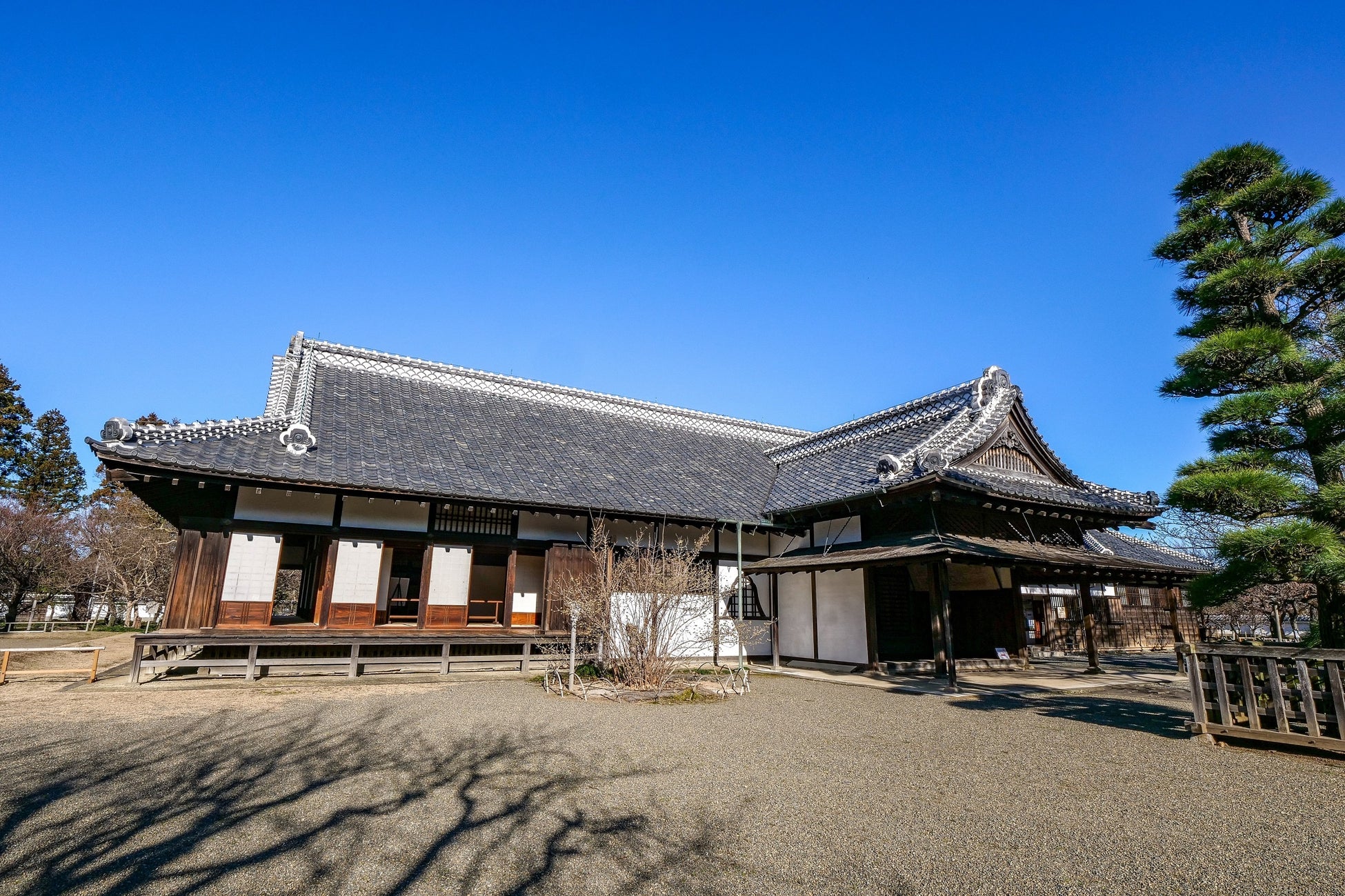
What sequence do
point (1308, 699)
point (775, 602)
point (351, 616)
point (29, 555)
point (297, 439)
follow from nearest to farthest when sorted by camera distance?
1. point (1308, 699)
2. point (351, 616)
3. point (297, 439)
4. point (775, 602)
5. point (29, 555)

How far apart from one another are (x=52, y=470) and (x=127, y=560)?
1028cm

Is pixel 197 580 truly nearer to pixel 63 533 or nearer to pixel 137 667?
pixel 137 667

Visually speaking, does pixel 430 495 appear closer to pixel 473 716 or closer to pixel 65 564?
pixel 473 716

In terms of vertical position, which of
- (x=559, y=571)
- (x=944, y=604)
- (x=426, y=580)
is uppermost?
(x=559, y=571)

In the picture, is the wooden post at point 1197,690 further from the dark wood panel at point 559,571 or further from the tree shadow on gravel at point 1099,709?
the dark wood panel at point 559,571

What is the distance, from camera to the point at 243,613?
11594mm

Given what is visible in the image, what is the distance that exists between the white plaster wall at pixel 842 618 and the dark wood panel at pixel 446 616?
779 cm

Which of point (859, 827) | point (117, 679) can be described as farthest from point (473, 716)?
point (117, 679)

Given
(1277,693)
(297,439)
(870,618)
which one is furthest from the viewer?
(870,618)

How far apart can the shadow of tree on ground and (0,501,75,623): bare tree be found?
3272 cm

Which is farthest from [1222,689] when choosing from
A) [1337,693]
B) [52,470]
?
[52,470]

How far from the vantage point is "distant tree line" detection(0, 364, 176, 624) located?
25656mm

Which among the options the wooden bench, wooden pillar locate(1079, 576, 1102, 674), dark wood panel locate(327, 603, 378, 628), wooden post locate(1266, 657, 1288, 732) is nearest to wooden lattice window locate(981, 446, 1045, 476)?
wooden pillar locate(1079, 576, 1102, 674)

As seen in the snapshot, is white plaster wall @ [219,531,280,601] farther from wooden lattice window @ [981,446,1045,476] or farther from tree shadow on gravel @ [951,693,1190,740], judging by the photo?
wooden lattice window @ [981,446,1045,476]
